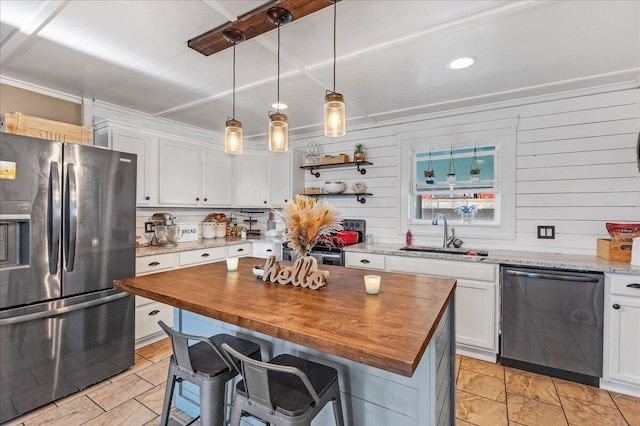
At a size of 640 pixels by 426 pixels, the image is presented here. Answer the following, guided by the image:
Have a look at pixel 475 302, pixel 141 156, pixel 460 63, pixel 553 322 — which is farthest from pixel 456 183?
pixel 141 156

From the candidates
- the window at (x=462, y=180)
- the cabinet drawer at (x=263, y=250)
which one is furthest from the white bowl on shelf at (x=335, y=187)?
the cabinet drawer at (x=263, y=250)

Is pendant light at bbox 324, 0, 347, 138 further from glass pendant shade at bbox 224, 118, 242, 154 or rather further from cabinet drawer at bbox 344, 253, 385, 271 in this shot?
cabinet drawer at bbox 344, 253, 385, 271

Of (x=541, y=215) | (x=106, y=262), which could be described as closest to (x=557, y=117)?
(x=541, y=215)

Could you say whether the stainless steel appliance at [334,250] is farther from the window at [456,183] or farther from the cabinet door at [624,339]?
the cabinet door at [624,339]

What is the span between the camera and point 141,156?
3303 millimetres

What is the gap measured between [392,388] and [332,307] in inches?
17.8

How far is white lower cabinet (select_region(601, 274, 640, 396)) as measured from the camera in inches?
87.1

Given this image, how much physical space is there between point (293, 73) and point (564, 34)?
188 cm

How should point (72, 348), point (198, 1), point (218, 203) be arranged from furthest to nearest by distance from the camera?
point (218, 203) < point (72, 348) < point (198, 1)

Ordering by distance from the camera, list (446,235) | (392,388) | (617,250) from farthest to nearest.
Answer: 1. (446,235)
2. (617,250)
3. (392,388)

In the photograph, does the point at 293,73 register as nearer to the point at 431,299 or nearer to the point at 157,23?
the point at 157,23

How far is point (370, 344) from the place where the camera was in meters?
0.97

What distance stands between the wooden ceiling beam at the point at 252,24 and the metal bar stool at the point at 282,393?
1659 millimetres

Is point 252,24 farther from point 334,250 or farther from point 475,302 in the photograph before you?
point 475,302
